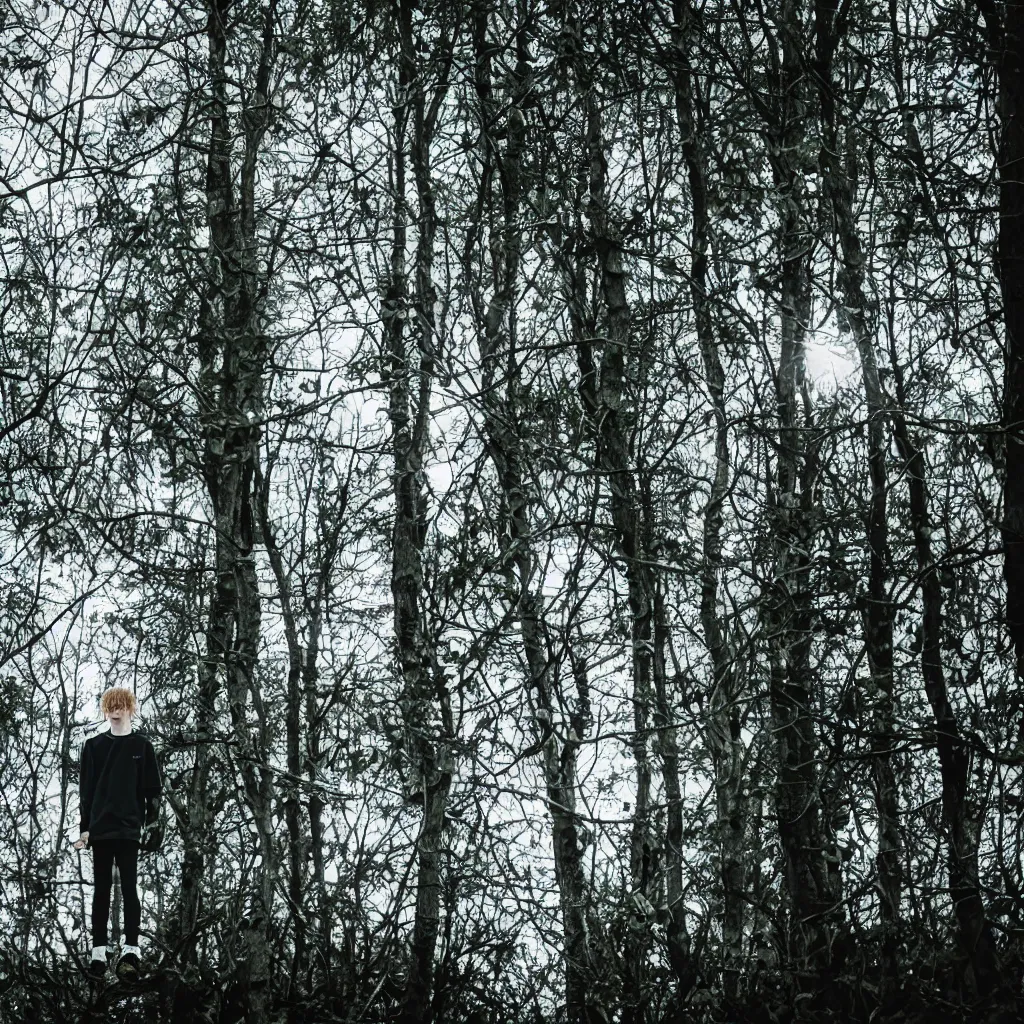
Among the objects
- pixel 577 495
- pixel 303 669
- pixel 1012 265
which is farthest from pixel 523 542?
pixel 1012 265

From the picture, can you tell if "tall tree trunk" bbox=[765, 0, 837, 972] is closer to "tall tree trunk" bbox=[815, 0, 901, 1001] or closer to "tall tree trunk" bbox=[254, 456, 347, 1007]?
"tall tree trunk" bbox=[815, 0, 901, 1001]

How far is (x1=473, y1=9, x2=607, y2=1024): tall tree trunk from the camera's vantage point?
643cm

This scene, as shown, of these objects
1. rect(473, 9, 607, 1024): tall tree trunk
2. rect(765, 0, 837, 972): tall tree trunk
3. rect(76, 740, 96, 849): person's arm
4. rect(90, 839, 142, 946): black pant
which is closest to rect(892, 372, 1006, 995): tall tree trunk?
rect(765, 0, 837, 972): tall tree trunk

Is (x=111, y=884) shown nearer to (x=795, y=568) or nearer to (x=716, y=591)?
(x=716, y=591)

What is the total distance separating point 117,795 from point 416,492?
2526mm

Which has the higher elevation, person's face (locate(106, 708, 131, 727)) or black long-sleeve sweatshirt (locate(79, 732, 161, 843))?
person's face (locate(106, 708, 131, 727))

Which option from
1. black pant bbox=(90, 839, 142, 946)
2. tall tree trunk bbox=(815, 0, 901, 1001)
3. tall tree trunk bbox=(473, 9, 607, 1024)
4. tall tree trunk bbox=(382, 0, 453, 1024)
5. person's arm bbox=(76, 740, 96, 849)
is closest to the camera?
tall tree trunk bbox=(473, 9, 607, 1024)

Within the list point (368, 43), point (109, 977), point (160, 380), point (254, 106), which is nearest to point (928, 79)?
point (368, 43)

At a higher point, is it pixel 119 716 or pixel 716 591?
pixel 716 591

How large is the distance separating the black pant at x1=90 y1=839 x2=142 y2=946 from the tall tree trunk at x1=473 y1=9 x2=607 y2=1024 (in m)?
2.36

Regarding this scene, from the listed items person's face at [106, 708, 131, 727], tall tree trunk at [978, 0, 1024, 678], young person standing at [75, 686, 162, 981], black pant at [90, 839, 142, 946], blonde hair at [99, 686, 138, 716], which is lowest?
black pant at [90, 839, 142, 946]

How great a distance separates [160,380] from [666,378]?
3.37 meters

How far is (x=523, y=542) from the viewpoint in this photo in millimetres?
6742

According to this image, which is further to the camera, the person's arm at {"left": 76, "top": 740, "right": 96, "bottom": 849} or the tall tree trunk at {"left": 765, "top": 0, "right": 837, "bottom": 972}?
the person's arm at {"left": 76, "top": 740, "right": 96, "bottom": 849}
